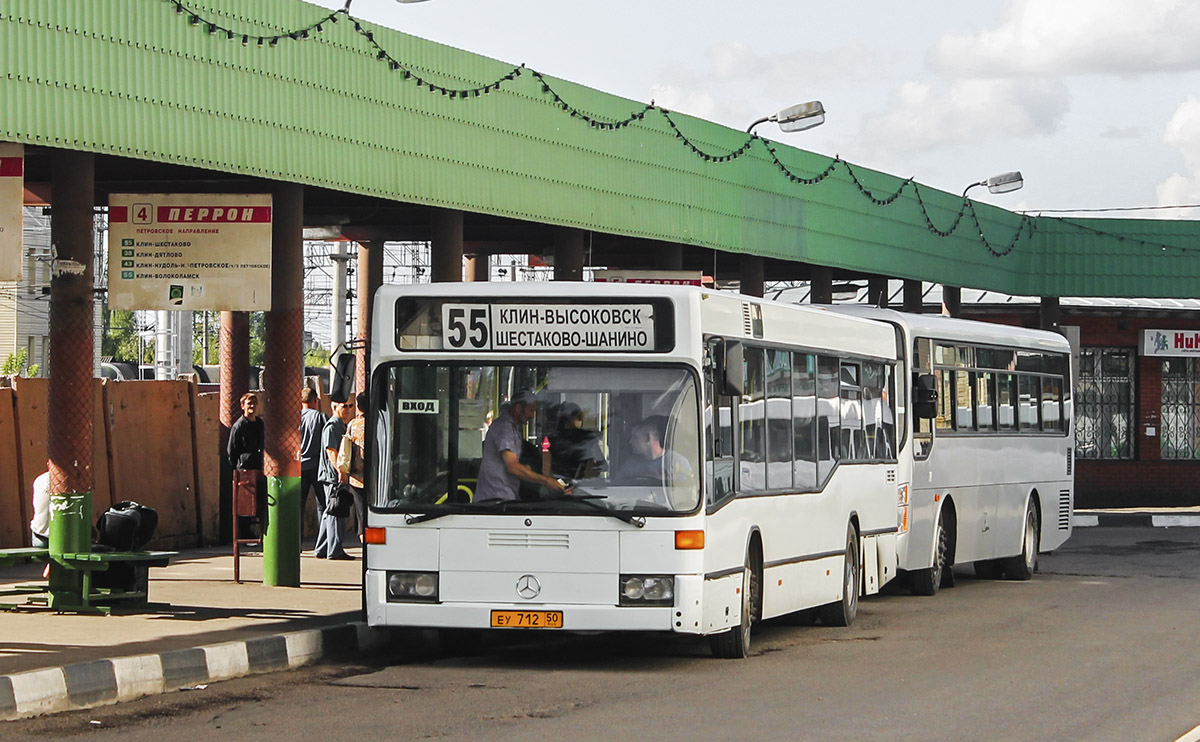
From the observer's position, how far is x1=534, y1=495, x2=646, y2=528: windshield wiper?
12.4 m

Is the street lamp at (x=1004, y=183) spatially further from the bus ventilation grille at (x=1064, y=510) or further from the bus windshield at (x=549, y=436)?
the bus windshield at (x=549, y=436)

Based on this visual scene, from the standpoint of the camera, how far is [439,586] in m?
12.6

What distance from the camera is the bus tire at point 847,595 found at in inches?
644

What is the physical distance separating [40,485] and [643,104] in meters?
10.6

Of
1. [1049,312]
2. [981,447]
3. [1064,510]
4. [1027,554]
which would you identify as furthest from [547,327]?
[1049,312]

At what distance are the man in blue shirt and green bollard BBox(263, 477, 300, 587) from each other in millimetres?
4548

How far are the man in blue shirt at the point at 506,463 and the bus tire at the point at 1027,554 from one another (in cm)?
1131

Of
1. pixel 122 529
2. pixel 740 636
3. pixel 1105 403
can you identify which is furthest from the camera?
pixel 1105 403

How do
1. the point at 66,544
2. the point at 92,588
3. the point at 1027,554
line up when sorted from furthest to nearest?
the point at 1027,554 → the point at 92,588 → the point at 66,544

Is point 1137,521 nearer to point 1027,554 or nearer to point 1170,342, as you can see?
point 1170,342

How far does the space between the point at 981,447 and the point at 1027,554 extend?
186 cm

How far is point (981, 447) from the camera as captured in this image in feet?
70.9

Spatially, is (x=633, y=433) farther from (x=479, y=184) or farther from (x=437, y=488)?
(x=479, y=184)

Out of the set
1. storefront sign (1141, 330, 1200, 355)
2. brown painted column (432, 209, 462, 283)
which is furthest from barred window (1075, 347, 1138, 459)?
brown painted column (432, 209, 462, 283)
